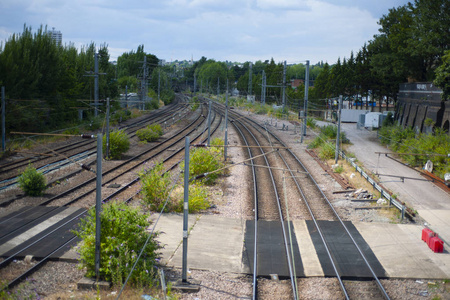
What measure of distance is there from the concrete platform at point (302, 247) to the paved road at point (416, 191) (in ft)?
4.97

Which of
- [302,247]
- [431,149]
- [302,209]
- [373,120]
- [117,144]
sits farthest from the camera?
[373,120]

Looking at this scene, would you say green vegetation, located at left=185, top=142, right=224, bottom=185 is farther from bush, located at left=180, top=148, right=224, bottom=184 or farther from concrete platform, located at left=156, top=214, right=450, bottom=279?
concrete platform, located at left=156, top=214, right=450, bottom=279

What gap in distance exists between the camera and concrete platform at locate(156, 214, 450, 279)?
1177 centimetres

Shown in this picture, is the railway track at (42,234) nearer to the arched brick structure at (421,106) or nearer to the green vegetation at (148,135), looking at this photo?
the green vegetation at (148,135)

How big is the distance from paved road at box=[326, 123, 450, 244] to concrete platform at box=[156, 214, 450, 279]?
4.97 feet

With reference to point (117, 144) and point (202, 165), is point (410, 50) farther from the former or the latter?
point (117, 144)

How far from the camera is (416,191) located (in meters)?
20.8

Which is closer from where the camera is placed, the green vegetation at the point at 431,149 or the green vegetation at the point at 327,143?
the green vegetation at the point at 431,149

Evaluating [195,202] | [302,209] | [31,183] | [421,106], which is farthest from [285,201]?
[421,106]

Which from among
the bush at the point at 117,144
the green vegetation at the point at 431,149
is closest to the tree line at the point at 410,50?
the green vegetation at the point at 431,149

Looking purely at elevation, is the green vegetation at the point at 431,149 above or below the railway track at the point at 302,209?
above

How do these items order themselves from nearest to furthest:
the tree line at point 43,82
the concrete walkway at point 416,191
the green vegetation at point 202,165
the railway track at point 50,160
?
1. the concrete walkway at point 416,191
2. the railway track at point 50,160
3. the green vegetation at point 202,165
4. the tree line at point 43,82

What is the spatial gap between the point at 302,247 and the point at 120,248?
5714 millimetres

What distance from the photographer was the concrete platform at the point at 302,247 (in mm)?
11773
